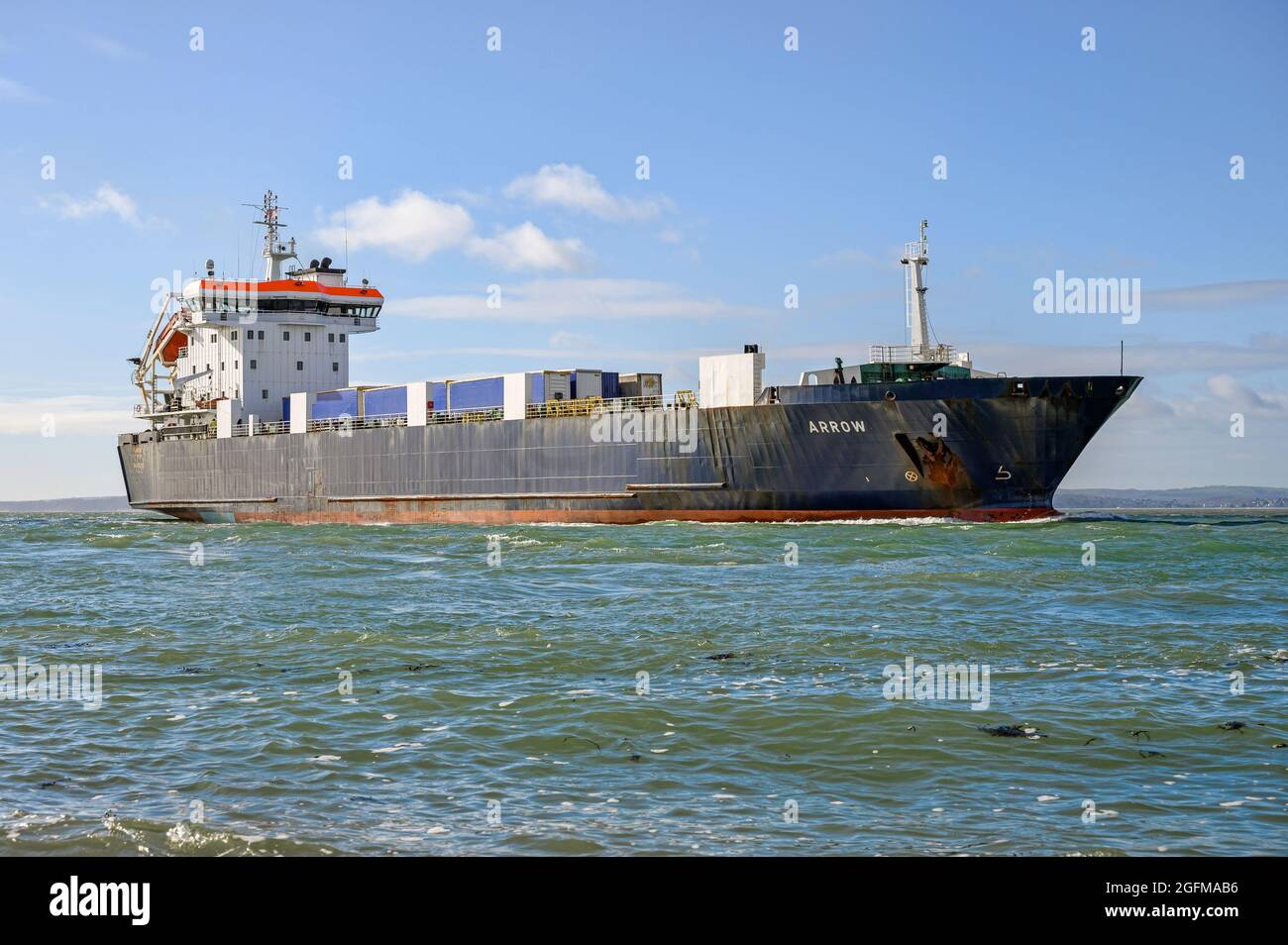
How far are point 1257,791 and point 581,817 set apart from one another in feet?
15.9

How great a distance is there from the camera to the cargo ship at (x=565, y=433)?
33.2 m

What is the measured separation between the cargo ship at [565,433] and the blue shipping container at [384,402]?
15cm

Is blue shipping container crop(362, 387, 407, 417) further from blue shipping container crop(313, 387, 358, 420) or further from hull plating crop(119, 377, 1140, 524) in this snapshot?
hull plating crop(119, 377, 1140, 524)

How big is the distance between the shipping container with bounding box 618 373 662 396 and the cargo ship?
0.09 meters

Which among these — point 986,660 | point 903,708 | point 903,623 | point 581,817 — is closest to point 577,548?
point 903,623

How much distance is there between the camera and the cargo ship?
33.2 m

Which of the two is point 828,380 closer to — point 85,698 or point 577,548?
point 577,548

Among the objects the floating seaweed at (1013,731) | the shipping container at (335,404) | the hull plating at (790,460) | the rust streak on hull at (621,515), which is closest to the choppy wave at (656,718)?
the floating seaweed at (1013,731)

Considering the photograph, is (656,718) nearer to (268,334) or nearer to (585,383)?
(585,383)

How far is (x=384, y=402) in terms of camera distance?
49250mm

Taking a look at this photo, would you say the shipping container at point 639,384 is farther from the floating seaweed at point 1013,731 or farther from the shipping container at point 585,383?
the floating seaweed at point 1013,731

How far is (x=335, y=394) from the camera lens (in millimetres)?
51844

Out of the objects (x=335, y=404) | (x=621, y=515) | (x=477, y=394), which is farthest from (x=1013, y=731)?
(x=335, y=404)

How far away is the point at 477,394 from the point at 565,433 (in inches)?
258
